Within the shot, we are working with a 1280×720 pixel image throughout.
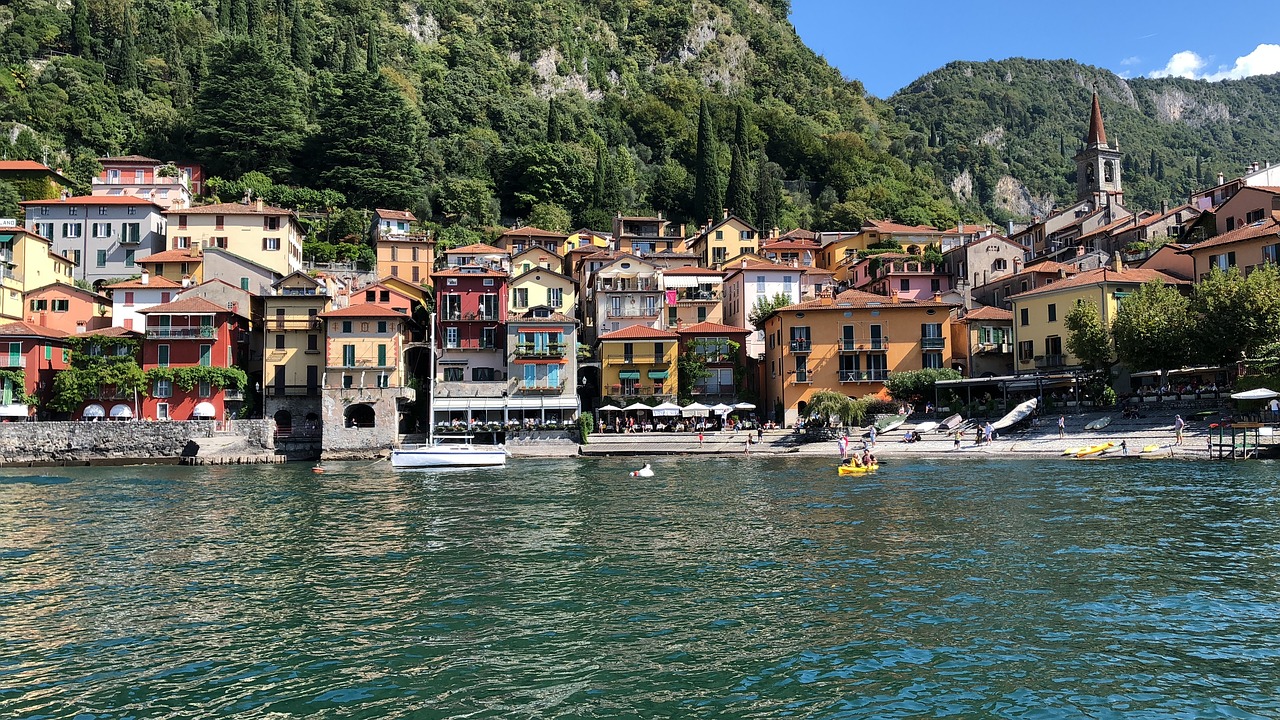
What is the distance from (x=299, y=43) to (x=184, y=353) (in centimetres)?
7219

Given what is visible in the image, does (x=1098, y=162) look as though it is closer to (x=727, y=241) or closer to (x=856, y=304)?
(x=727, y=241)

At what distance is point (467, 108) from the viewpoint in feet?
377

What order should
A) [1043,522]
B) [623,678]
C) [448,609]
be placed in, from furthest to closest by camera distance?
1. [1043,522]
2. [448,609]
3. [623,678]

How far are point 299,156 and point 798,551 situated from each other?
8433 centimetres

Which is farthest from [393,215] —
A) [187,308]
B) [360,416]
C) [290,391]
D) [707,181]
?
[707,181]

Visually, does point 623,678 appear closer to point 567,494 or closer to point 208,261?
point 567,494

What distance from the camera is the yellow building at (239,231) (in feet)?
233

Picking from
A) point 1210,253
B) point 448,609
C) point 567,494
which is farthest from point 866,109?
point 448,609

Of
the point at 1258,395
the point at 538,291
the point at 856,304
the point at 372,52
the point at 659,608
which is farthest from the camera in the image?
the point at 372,52

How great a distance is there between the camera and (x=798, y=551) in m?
19.9

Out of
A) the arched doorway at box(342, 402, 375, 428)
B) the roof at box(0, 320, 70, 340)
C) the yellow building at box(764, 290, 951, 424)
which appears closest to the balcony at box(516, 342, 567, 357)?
the arched doorway at box(342, 402, 375, 428)

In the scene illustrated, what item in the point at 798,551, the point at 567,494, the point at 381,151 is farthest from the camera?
the point at 381,151

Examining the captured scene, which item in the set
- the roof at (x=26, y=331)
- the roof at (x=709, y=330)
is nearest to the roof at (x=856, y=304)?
the roof at (x=709, y=330)

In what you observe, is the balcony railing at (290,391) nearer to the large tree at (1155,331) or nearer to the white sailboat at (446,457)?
the white sailboat at (446,457)
